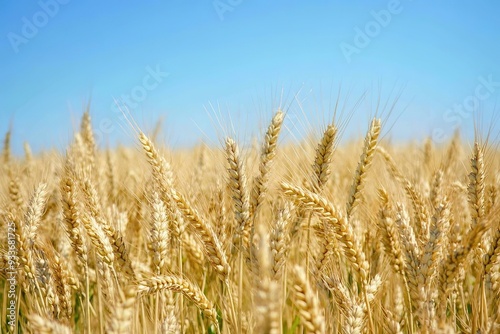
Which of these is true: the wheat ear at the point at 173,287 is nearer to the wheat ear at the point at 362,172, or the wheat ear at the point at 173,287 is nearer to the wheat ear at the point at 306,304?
the wheat ear at the point at 306,304

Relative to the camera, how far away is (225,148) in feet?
7.25

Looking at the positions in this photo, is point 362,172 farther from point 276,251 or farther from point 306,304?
point 306,304

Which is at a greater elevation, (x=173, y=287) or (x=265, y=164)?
(x=265, y=164)

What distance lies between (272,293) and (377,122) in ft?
4.87

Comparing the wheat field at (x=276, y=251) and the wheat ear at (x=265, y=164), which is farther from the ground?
the wheat ear at (x=265, y=164)

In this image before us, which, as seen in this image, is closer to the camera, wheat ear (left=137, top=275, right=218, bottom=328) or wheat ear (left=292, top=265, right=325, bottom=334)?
wheat ear (left=292, top=265, right=325, bottom=334)

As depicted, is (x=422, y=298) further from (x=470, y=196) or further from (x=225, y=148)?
(x=225, y=148)
